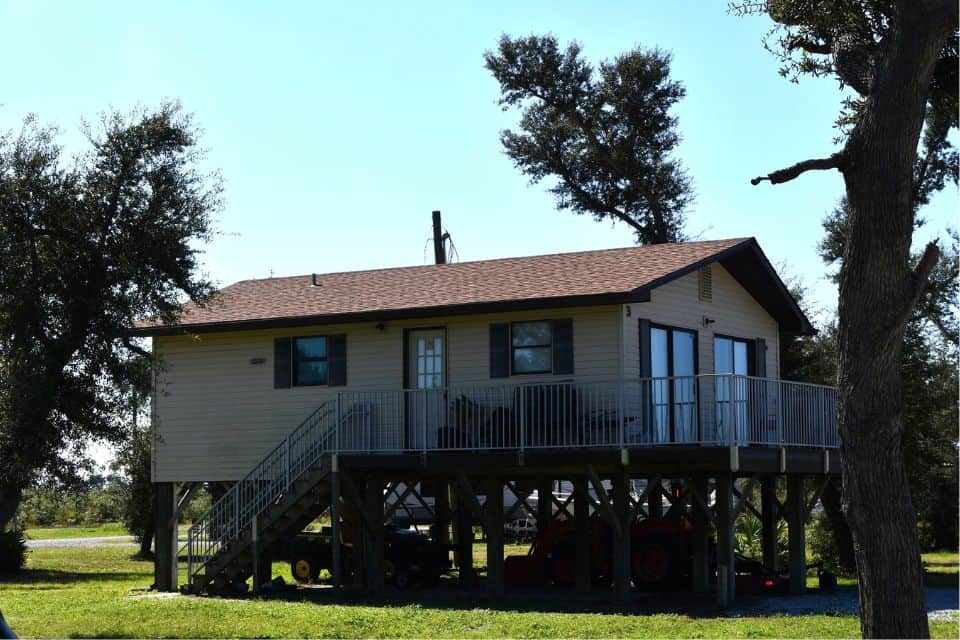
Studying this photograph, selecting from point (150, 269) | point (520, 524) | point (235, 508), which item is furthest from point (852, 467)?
point (520, 524)

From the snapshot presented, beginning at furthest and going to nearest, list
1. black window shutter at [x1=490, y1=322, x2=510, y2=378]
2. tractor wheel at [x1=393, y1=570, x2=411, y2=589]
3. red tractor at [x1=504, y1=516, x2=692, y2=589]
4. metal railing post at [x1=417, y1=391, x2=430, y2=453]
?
tractor wheel at [x1=393, y1=570, x2=411, y2=589] → red tractor at [x1=504, y1=516, x2=692, y2=589] → black window shutter at [x1=490, y1=322, x2=510, y2=378] → metal railing post at [x1=417, y1=391, x2=430, y2=453]

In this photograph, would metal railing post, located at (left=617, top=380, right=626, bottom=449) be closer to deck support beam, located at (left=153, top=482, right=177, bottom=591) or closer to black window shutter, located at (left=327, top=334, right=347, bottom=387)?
black window shutter, located at (left=327, top=334, right=347, bottom=387)

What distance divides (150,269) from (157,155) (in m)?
1.79

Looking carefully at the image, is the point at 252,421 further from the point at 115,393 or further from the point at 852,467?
the point at 852,467

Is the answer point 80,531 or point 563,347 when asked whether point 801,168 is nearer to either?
point 563,347

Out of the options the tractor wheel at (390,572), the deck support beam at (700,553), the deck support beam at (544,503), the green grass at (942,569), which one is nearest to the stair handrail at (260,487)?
the tractor wheel at (390,572)

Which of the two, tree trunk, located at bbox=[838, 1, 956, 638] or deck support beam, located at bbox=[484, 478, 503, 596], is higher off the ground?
tree trunk, located at bbox=[838, 1, 956, 638]

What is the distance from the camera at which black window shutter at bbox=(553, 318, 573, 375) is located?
22141mm

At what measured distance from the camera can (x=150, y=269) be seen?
19750mm

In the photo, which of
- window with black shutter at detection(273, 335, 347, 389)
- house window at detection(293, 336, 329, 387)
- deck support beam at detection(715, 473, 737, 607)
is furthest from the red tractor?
house window at detection(293, 336, 329, 387)

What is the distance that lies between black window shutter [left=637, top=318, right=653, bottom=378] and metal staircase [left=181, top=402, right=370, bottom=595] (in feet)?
15.9

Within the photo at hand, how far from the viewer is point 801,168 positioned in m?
11.9

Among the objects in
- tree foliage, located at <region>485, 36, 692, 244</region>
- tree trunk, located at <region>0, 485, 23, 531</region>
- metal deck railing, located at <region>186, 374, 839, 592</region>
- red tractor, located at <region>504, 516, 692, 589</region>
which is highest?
tree foliage, located at <region>485, 36, 692, 244</region>

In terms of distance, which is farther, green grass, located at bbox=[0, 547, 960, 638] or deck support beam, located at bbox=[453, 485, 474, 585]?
deck support beam, located at bbox=[453, 485, 474, 585]
